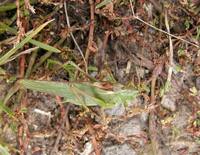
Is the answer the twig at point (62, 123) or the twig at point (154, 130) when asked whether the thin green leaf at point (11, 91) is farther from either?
the twig at point (154, 130)

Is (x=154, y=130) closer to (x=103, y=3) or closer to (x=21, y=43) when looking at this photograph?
(x=103, y=3)

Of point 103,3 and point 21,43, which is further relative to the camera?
point 103,3

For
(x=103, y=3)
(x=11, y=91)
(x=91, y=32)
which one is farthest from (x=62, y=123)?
(x=103, y=3)

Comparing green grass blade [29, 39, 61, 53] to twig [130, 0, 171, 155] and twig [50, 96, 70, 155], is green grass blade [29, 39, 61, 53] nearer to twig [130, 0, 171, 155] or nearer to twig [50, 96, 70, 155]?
twig [50, 96, 70, 155]

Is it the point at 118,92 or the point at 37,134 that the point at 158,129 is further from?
the point at 37,134

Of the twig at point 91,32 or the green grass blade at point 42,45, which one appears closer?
the green grass blade at point 42,45

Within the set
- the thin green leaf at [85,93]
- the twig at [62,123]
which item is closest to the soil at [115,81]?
the twig at [62,123]

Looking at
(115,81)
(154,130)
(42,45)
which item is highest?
(42,45)
